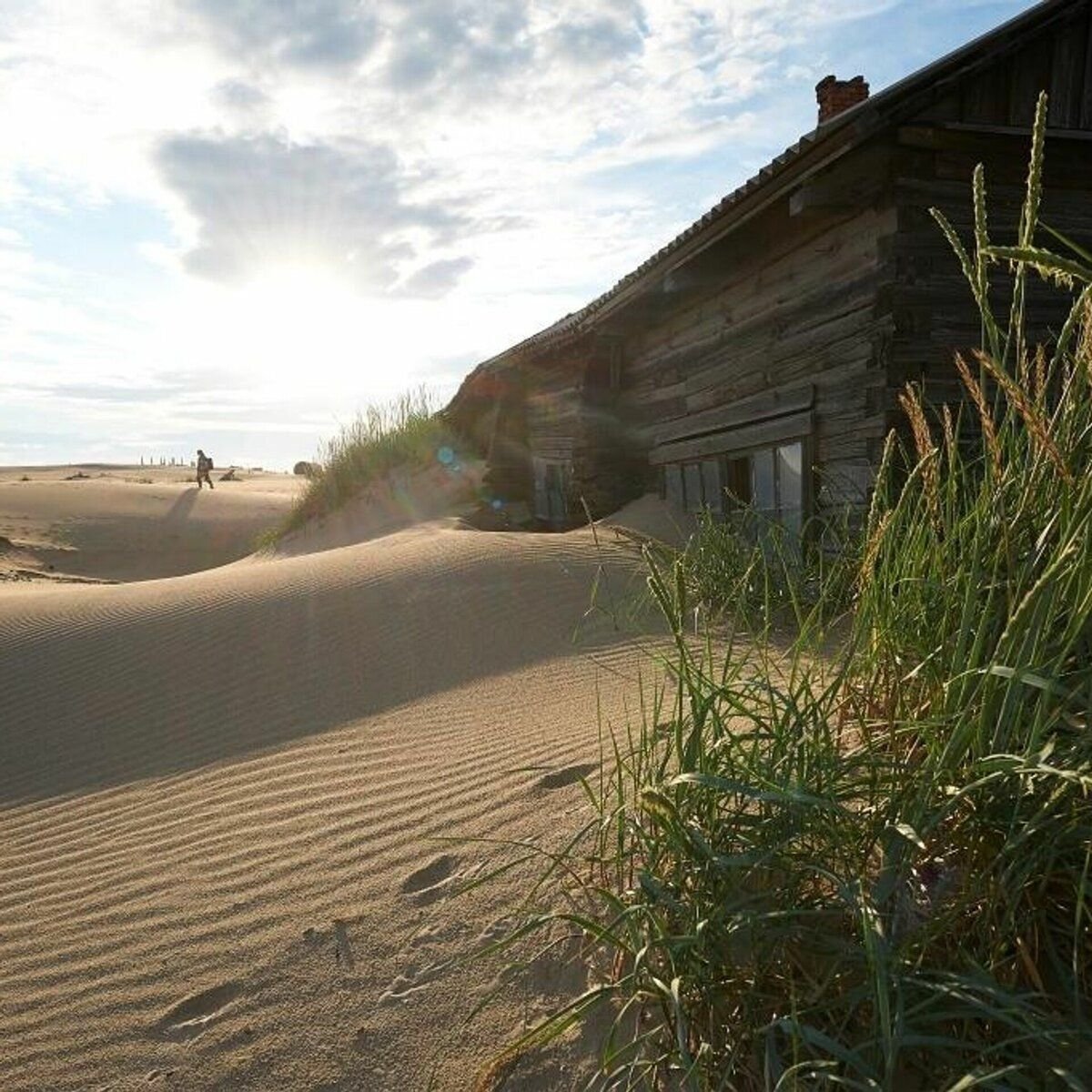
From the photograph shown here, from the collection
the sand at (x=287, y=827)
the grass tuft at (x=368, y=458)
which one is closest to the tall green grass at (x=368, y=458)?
the grass tuft at (x=368, y=458)

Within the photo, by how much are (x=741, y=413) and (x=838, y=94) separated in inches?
122

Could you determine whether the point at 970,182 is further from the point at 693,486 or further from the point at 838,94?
the point at 693,486

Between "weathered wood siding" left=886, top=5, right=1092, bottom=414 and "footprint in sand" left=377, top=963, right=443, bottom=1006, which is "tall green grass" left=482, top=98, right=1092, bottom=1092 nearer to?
"footprint in sand" left=377, top=963, right=443, bottom=1006

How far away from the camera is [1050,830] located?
1558mm

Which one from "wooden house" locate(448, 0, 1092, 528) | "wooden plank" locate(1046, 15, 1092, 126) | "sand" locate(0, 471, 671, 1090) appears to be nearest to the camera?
"sand" locate(0, 471, 671, 1090)

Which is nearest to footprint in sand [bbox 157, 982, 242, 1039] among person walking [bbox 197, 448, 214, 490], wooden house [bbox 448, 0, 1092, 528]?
wooden house [bbox 448, 0, 1092, 528]

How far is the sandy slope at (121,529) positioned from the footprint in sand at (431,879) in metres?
12.3

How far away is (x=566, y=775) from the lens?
3.07m

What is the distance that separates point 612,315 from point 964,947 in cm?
874

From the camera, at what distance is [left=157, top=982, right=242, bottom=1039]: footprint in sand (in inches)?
86.7

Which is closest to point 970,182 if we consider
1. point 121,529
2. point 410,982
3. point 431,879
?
point 431,879

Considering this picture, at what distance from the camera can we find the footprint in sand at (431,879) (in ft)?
8.32

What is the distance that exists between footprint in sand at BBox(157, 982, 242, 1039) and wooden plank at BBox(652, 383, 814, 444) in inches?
238

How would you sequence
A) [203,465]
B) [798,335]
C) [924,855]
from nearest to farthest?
[924,855], [798,335], [203,465]
